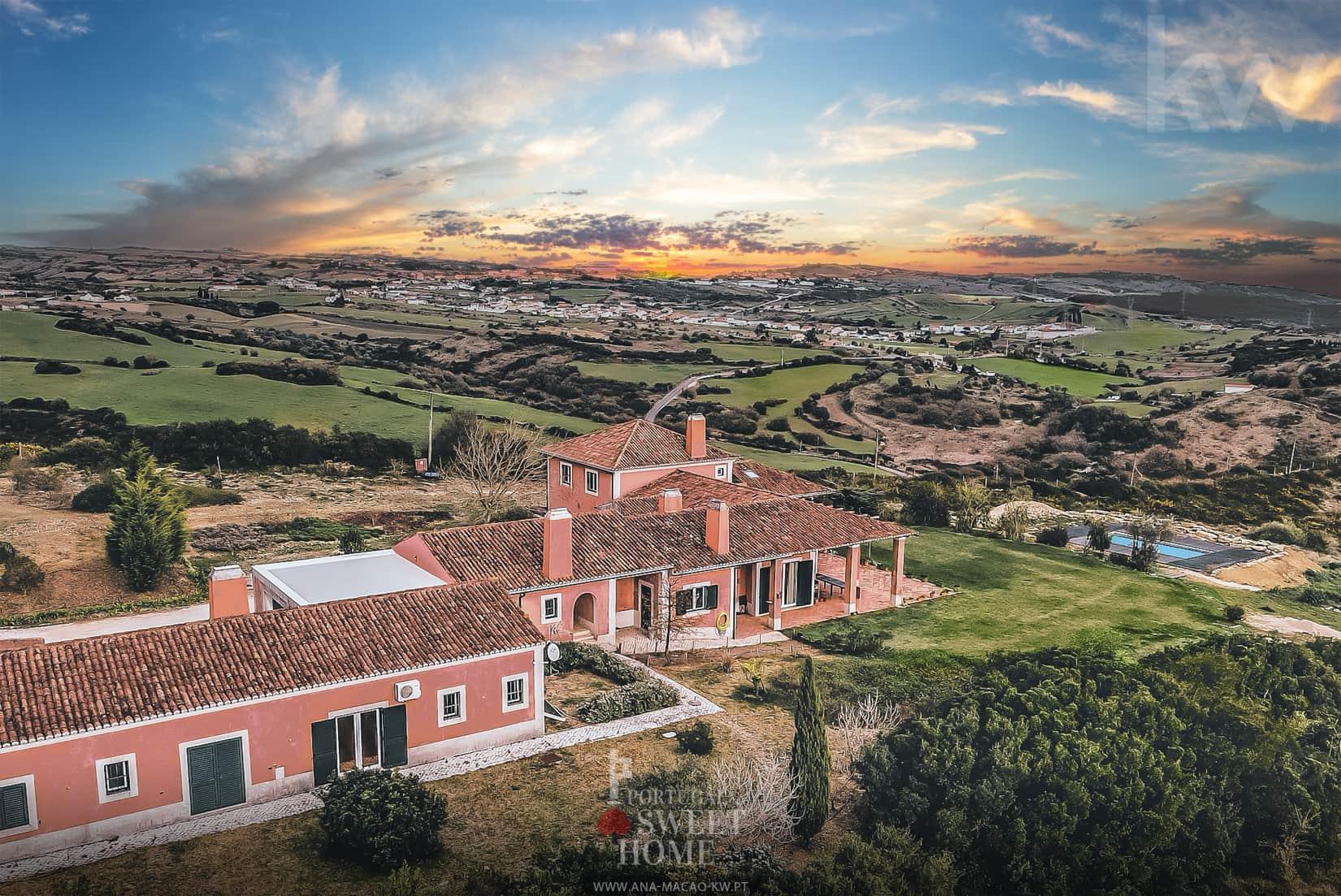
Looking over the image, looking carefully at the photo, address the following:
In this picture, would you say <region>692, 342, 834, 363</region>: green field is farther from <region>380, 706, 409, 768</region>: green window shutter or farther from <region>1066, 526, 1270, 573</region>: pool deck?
<region>380, 706, 409, 768</region>: green window shutter

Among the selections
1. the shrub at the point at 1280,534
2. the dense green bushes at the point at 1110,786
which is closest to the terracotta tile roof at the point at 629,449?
the dense green bushes at the point at 1110,786

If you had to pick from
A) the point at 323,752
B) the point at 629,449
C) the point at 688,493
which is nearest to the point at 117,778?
the point at 323,752

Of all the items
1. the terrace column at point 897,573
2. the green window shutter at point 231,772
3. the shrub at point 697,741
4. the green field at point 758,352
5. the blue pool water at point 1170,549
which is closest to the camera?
the green window shutter at point 231,772

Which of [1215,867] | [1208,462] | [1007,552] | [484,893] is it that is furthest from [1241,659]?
[1208,462]

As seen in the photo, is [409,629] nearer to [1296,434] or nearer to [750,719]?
[750,719]

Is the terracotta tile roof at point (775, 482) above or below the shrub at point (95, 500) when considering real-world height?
above

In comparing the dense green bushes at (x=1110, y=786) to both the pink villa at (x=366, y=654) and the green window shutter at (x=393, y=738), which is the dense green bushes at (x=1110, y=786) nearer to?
the pink villa at (x=366, y=654)
